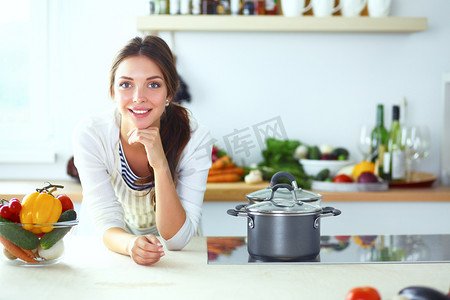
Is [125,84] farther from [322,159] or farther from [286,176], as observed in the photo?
[322,159]

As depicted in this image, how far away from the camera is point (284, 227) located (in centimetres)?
137

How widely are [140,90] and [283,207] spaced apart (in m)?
0.62

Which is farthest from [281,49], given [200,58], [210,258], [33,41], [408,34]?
[210,258]

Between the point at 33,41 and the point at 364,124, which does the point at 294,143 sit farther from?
the point at 33,41

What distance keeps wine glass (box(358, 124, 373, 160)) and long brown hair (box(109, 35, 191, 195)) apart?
1475 mm

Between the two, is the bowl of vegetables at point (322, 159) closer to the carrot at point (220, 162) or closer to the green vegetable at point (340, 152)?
the green vegetable at point (340, 152)

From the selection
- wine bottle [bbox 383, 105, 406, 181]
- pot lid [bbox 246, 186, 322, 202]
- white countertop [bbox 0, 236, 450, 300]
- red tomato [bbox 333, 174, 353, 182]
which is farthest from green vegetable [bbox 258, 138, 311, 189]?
white countertop [bbox 0, 236, 450, 300]

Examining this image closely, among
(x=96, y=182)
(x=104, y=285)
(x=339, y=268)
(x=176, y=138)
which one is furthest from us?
(x=176, y=138)

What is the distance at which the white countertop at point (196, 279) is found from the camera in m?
1.18

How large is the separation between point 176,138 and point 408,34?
6.59 feet

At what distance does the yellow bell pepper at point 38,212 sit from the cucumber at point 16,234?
0.01 meters

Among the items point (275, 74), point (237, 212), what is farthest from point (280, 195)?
point (275, 74)

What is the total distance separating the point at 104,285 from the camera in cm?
123

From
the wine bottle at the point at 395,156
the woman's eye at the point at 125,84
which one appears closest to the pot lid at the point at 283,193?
the woman's eye at the point at 125,84
